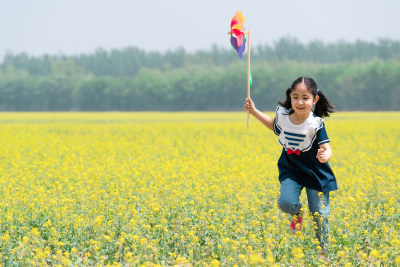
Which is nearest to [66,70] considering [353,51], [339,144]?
[353,51]

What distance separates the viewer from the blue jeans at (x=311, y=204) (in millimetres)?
5379

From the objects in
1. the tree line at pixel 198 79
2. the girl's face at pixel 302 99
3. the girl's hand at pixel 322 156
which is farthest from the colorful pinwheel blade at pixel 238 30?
the tree line at pixel 198 79

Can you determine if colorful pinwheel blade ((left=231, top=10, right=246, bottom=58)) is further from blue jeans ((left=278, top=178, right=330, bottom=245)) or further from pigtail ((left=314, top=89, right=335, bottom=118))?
blue jeans ((left=278, top=178, right=330, bottom=245))

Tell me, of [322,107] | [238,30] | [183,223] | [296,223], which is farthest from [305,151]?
[183,223]

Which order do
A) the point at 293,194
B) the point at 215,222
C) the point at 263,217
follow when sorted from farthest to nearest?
the point at 263,217
the point at 215,222
the point at 293,194

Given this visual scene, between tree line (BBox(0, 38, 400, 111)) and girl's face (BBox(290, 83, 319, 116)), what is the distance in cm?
7919

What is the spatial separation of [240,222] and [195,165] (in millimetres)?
5049

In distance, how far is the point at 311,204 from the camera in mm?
5637

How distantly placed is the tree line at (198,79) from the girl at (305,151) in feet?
259

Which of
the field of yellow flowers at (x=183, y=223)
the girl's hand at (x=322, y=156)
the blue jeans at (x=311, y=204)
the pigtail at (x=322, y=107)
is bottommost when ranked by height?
the field of yellow flowers at (x=183, y=223)

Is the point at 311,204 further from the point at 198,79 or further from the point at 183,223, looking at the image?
the point at 198,79

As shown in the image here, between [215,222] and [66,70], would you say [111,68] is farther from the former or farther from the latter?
[215,222]

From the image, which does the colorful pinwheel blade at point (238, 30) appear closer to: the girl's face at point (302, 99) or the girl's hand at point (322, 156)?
the girl's face at point (302, 99)

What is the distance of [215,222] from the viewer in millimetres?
6449
